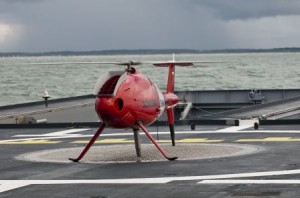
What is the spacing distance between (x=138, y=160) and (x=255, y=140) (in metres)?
6.25

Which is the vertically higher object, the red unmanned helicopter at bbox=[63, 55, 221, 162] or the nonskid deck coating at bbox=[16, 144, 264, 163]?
the red unmanned helicopter at bbox=[63, 55, 221, 162]

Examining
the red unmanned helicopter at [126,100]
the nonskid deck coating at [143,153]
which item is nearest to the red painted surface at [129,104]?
the red unmanned helicopter at [126,100]

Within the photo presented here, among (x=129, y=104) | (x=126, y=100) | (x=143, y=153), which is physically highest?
(x=126, y=100)

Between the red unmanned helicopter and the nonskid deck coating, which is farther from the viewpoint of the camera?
the nonskid deck coating

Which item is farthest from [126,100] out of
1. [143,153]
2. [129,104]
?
[143,153]

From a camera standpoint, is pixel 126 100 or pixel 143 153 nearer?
pixel 126 100

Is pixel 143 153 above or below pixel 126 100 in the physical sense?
below

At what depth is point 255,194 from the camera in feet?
55.8

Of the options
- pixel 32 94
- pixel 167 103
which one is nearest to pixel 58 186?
pixel 167 103

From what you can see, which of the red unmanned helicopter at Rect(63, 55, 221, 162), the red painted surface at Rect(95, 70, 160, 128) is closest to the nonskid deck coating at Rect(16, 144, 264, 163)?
the red unmanned helicopter at Rect(63, 55, 221, 162)

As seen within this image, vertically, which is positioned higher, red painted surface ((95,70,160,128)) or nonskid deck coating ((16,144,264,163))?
red painted surface ((95,70,160,128))

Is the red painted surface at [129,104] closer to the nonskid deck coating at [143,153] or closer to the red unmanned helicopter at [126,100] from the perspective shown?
the red unmanned helicopter at [126,100]

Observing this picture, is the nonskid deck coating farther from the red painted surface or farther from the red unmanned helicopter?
the red painted surface

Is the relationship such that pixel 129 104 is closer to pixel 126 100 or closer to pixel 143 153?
pixel 126 100
